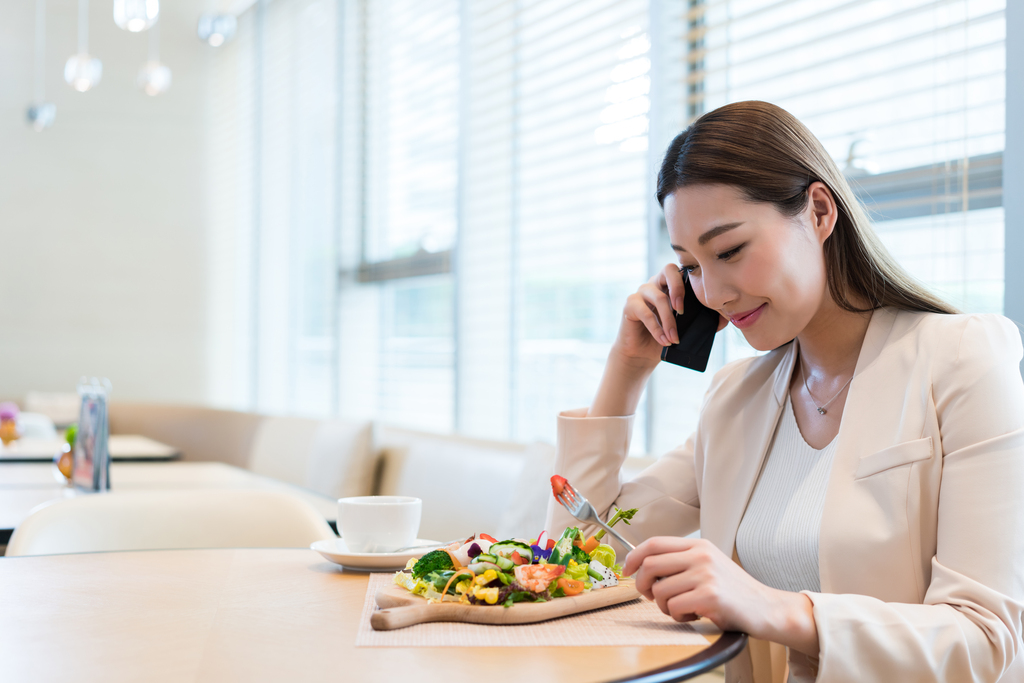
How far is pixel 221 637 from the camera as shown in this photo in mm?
774

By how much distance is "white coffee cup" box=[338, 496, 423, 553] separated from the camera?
3.63 ft

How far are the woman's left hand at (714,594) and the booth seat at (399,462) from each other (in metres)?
0.78

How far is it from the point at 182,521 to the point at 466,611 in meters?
0.94

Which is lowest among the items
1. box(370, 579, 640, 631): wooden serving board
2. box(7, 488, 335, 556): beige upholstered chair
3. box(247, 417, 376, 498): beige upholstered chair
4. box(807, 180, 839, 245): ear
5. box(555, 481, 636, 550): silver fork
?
box(247, 417, 376, 498): beige upholstered chair

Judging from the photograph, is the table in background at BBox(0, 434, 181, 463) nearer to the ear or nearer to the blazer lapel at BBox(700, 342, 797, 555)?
the blazer lapel at BBox(700, 342, 797, 555)

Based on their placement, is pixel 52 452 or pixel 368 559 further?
pixel 52 452

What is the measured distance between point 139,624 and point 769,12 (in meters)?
2.16

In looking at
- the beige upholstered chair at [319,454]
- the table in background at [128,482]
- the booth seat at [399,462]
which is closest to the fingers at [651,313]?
the booth seat at [399,462]

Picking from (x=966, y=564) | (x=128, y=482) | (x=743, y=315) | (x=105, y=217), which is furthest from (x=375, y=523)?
(x=105, y=217)

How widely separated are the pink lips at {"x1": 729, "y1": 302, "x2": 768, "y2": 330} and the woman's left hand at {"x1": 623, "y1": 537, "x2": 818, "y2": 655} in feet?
1.38

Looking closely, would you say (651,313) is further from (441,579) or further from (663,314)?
(441,579)

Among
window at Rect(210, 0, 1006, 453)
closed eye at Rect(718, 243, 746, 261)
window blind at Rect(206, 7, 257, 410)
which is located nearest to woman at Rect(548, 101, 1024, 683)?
closed eye at Rect(718, 243, 746, 261)

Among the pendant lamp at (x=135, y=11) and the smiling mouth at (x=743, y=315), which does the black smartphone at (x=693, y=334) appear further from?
the pendant lamp at (x=135, y=11)

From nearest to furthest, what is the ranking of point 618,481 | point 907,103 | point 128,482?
point 618,481
point 907,103
point 128,482
